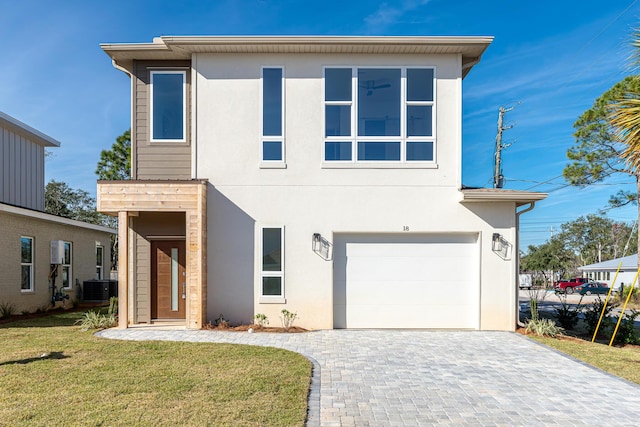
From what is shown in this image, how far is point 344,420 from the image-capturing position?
14.7ft

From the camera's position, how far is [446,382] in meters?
5.80

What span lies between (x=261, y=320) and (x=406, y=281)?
3657 mm

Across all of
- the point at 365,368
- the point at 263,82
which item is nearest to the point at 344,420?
the point at 365,368

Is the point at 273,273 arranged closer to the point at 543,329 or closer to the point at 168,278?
the point at 168,278

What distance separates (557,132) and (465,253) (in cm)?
1565

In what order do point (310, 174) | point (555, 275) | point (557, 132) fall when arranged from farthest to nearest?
point (555, 275), point (557, 132), point (310, 174)

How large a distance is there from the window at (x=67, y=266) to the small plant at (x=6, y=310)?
2.97m

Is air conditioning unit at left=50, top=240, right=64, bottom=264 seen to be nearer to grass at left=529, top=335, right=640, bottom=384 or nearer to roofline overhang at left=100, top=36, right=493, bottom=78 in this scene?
roofline overhang at left=100, top=36, right=493, bottom=78

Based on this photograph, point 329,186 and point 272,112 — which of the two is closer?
point 329,186

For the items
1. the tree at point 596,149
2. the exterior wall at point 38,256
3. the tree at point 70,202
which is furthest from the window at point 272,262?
the tree at point 70,202

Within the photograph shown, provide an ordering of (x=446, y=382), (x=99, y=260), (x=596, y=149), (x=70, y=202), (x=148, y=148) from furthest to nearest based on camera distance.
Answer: (x=70, y=202) < (x=596, y=149) < (x=99, y=260) < (x=148, y=148) < (x=446, y=382)

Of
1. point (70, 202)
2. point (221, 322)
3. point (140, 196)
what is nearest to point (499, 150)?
point (221, 322)

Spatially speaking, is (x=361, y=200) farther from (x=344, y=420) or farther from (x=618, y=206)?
(x=618, y=206)

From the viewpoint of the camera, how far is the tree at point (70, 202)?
33.3m
